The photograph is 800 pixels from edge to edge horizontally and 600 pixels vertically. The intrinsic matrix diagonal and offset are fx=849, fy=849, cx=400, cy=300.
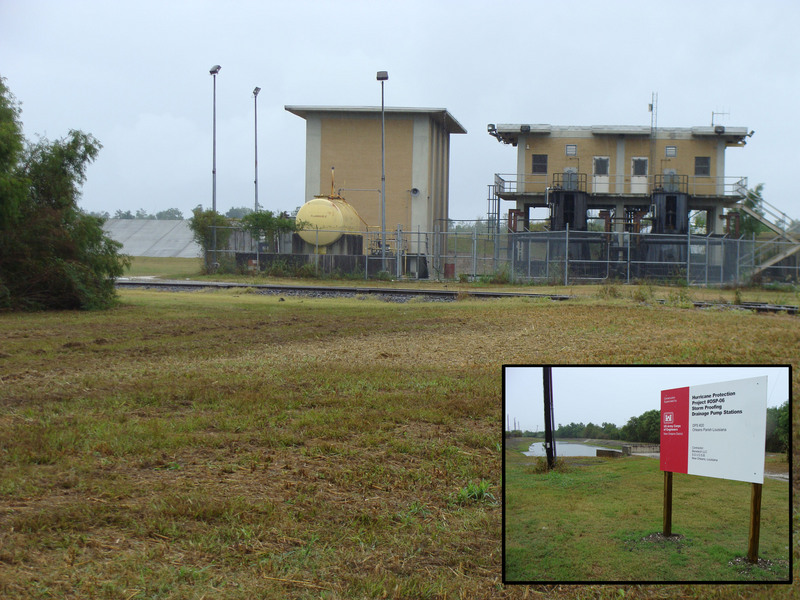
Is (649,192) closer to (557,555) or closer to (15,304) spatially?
(15,304)

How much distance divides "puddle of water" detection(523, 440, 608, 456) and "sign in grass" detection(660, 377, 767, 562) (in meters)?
0.20

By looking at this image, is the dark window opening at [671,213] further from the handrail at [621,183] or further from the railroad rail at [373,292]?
the railroad rail at [373,292]

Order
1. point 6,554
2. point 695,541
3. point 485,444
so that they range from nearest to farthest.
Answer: point 695,541 → point 6,554 → point 485,444

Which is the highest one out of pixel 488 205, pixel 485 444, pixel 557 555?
pixel 488 205

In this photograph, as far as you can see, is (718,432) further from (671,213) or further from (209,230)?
(671,213)

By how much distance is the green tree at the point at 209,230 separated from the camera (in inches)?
1801

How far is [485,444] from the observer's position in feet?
20.5

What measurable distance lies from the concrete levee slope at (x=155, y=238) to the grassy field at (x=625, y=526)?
65140 millimetres

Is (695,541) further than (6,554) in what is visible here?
No

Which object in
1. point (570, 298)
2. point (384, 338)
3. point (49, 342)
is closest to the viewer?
point (49, 342)

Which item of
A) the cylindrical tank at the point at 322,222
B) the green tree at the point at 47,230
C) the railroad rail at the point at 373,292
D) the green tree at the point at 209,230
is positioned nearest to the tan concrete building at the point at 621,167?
the cylindrical tank at the point at 322,222

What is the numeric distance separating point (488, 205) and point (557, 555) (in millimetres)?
49980

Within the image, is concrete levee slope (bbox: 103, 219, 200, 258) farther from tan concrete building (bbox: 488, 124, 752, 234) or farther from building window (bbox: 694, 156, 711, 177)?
building window (bbox: 694, 156, 711, 177)

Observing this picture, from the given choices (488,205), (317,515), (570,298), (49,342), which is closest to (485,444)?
(317,515)
